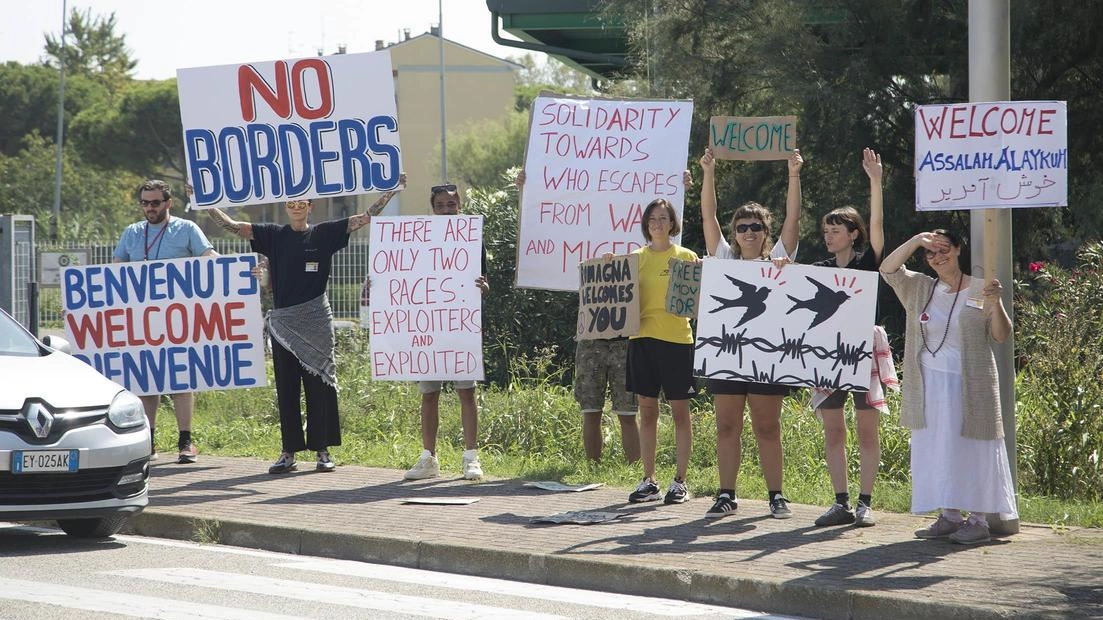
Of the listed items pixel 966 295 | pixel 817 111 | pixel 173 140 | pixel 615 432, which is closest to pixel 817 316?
pixel 966 295

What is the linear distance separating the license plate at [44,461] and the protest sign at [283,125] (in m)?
3.48

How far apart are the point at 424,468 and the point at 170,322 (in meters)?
2.38

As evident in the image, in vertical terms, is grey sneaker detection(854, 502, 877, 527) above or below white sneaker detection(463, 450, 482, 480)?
below

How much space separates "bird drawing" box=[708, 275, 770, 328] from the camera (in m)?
8.85

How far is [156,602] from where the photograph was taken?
6980 millimetres

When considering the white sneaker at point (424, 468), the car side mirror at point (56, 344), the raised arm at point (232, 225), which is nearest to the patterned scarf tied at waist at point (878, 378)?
the white sneaker at point (424, 468)

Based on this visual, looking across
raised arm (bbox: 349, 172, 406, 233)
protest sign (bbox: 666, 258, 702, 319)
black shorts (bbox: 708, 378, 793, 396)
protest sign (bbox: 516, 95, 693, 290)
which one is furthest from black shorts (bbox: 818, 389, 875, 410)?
raised arm (bbox: 349, 172, 406, 233)

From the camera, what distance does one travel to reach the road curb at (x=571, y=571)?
669cm

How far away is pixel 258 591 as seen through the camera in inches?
291

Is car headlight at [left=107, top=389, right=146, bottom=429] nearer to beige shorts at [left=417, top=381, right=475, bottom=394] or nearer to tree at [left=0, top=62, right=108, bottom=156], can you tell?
beige shorts at [left=417, top=381, right=475, bottom=394]

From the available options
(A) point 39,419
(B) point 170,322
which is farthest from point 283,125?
(A) point 39,419

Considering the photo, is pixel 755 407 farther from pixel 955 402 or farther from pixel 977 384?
pixel 977 384

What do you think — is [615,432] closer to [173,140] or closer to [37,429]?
[37,429]

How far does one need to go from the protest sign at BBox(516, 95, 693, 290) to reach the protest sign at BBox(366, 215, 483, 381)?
1.44ft
